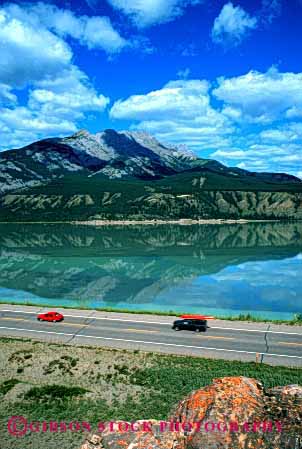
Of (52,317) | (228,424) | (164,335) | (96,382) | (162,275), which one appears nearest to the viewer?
(228,424)

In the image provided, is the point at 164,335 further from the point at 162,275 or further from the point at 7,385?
the point at 162,275

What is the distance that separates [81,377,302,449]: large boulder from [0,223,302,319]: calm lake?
154ft

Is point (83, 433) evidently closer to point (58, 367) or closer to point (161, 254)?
point (58, 367)

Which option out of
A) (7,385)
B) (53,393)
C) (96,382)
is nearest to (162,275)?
(96,382)

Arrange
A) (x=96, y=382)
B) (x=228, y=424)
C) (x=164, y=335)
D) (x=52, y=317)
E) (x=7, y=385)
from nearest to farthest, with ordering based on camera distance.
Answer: (x=228, y=424)
(x=7, y=385)
(x=96, y=382)
(x=164, y=335)
(x=52, y=317)

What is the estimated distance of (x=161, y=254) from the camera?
123 meters

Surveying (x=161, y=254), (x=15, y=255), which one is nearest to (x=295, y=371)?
(x=161, y=254)

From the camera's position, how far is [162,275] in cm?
8919

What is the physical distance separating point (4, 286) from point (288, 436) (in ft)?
256

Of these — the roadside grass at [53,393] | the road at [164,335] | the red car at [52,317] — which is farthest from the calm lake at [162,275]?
the roadside grass at [53,393]

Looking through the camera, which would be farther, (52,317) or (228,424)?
(52,317)

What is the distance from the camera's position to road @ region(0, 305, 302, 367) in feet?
108

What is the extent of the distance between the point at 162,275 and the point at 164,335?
5206cm

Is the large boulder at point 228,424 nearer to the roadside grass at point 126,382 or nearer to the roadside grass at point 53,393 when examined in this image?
the roadside grass at point 126,382
